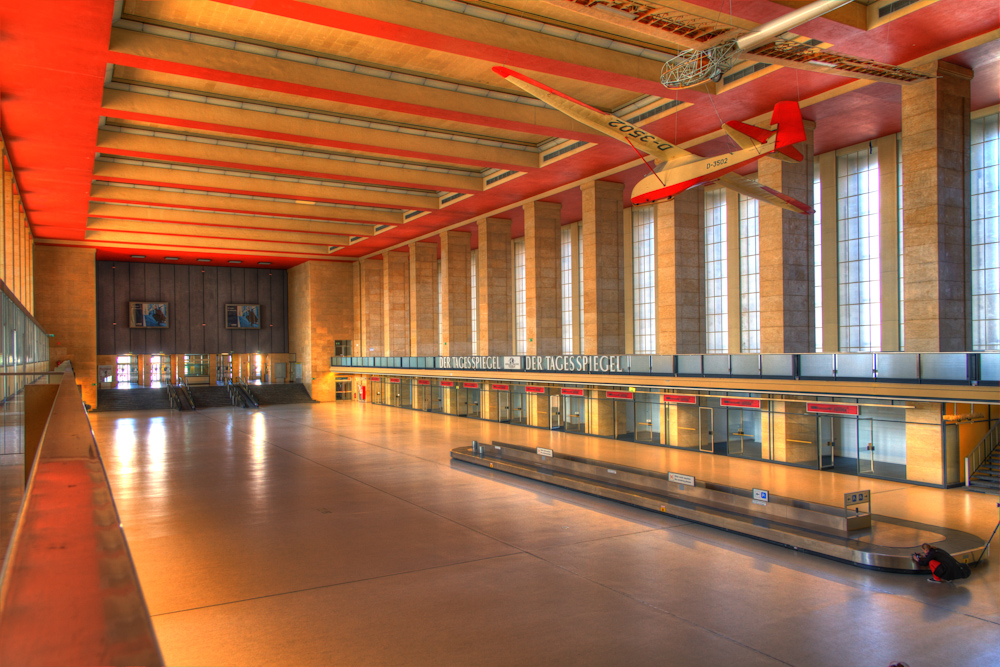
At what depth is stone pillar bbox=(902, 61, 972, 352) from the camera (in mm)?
14891

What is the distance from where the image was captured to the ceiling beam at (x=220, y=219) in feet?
100

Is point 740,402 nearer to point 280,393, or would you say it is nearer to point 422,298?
point 422,298

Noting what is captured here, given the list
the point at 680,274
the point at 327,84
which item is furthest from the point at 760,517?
the point at 327,84

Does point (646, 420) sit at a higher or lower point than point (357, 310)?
lower

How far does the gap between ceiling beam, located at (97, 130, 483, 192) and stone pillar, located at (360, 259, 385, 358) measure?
18.6 meters

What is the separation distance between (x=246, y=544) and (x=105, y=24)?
397 inches

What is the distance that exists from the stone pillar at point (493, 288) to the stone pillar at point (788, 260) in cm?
1426

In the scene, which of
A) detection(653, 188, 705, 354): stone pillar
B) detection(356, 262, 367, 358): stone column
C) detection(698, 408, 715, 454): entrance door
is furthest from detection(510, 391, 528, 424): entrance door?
detection(356, 262, 367, 358): stone column

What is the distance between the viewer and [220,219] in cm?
3331

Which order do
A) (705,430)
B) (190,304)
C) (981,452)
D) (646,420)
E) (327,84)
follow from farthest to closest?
(190,304) → (646,420) → (705,430) → (327,84) → (981,452)

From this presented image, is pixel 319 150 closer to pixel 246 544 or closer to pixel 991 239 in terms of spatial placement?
pixel 246 544

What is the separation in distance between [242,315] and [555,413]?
2936 cm

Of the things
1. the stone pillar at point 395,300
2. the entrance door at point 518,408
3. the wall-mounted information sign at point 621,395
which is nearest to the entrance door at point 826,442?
the wall-mounted information sign at point 621,395

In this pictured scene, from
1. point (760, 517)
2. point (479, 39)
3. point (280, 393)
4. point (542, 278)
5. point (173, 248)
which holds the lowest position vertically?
point (280, 393)
